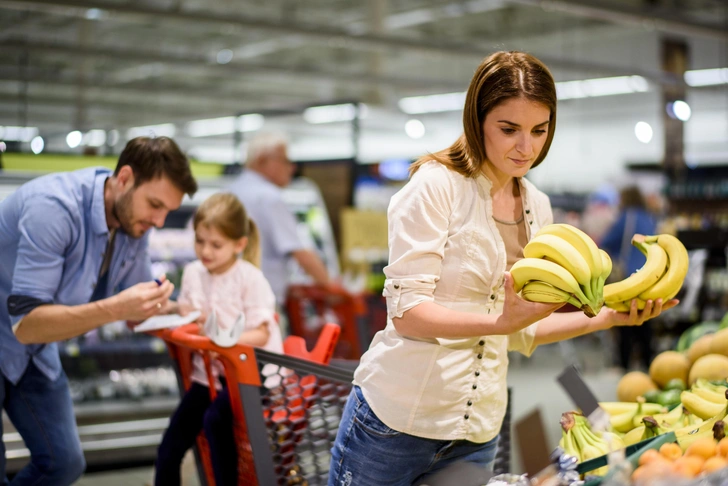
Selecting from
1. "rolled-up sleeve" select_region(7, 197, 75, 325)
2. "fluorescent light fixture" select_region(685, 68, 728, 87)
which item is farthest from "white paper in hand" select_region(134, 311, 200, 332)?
"fluorescent light fixture" select_region(685, 68, 728, 87)

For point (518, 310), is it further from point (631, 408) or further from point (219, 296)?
point (219, 296)

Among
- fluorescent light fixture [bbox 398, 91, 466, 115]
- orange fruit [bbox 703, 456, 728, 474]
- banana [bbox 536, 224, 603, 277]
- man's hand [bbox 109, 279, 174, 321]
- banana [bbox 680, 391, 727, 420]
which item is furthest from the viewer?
fluorescent light fixture [bbox 398, 91, 466, 115]

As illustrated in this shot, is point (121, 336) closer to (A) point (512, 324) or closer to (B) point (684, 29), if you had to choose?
(A) point (512, 324)

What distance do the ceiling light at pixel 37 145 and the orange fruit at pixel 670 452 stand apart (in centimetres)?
403

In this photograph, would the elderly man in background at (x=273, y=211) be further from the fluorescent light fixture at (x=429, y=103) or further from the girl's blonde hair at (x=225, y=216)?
the fluorescent light fixture at (x=429, y=103)

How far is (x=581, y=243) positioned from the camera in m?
1.85

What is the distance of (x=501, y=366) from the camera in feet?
6.69

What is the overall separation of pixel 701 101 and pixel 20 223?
19.3 meters

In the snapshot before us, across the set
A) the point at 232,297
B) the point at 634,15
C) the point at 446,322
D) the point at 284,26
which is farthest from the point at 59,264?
the point at 634,15

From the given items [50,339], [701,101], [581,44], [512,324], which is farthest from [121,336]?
[701,101]

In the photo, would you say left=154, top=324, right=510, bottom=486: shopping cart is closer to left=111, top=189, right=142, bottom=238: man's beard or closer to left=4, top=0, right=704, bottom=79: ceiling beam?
left=111, top=189, right=142, bottom=238: man's beard

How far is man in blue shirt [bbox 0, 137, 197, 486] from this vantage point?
2.61 meters

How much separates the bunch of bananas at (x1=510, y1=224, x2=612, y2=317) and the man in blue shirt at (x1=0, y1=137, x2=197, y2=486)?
1.27m

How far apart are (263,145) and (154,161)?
8.49 ft
